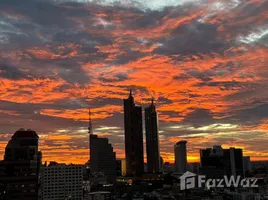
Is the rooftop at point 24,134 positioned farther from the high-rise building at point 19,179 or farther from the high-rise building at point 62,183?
the high-rise building at point 62,183

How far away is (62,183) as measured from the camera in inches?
5295

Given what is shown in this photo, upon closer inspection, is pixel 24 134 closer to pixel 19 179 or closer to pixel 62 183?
pixel 19 179

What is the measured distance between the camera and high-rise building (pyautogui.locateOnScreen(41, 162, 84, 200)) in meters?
131

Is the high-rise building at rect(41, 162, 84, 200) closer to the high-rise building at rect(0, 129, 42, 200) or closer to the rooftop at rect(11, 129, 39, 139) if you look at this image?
the rooftop at rect(11, 129, 39, 139)

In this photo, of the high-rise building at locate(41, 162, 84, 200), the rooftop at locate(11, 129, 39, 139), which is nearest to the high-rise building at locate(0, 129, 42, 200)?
the rooftop at locate(11, 129, 39, 139)

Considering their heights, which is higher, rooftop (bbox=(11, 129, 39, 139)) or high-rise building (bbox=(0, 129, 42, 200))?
rooftop (bbox=(11, 129, 39, 139))

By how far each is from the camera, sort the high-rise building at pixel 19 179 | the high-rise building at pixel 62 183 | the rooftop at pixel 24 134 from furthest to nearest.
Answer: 1. the high-rise building at pixel 62 183
2. the rooftop at pixel 24 134
3. the high-rise building at pixel 19 179

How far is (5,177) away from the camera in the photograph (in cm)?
8162

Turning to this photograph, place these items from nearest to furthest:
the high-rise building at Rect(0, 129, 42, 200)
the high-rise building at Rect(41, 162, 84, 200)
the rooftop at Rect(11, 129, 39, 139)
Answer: the high-rise building at Rect(0, 129, 42, 200) → the rooftop at Rect(11, 129, 39, 139) → the high-rise building at Rect(41, 162, 84, 200)

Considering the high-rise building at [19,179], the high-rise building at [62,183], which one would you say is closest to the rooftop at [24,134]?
the high-rise building at [19,179]

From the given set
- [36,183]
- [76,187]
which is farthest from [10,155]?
[76,187]

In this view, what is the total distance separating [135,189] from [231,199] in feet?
248

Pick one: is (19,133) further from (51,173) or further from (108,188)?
(108,188)

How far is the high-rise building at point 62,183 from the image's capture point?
430ft
